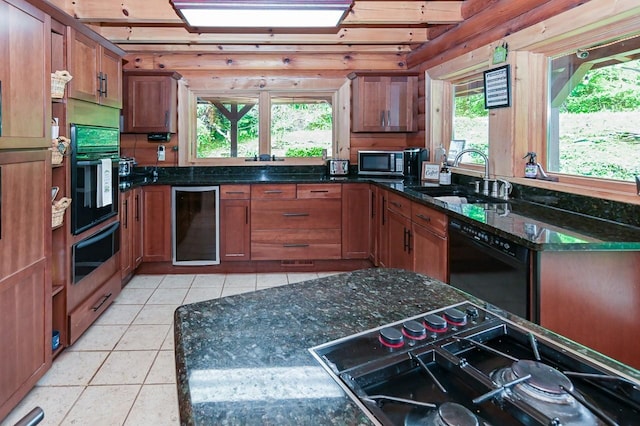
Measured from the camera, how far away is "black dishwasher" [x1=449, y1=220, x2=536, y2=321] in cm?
199

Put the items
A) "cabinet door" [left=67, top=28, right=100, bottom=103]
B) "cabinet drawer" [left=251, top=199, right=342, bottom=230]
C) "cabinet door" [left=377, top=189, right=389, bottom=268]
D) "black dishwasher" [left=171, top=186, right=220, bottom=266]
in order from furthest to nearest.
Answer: "cabinet drawer" [left=251, top=199, right=342, bottom=230] < "black dishwasher" [left=171, top=186, right=220, bottom=266] < "cabinet door" [left=377, top=189, right=389, bottom=268] < "cabinet door" [left=67, top=28, right=100, bottom=103]

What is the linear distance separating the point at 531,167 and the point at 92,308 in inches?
121

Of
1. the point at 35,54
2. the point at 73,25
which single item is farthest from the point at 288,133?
the point at 35,54

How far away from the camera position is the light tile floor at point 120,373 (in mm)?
2188

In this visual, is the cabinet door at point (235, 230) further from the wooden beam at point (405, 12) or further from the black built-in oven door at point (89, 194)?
the wooden beam at point (405, 12)

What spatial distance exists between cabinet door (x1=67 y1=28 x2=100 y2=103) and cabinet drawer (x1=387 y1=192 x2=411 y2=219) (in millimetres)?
2348

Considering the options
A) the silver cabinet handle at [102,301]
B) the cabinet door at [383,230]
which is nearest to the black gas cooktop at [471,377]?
the silver cabinet handle at [102,301]

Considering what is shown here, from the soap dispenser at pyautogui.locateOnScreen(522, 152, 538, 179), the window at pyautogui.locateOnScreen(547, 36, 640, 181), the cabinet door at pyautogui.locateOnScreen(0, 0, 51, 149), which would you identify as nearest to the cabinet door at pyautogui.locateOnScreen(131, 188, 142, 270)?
the cabinet door at pyautogui.locateOnScreen(0, 0, 51, 149)

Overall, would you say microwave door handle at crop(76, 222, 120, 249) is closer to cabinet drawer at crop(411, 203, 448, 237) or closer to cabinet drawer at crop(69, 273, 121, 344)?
cabinet drawer at crop(69, 273, 121, 344)

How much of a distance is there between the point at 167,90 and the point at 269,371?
4.48 meters

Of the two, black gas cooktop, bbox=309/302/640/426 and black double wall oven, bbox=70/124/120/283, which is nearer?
black gas cooktop, bbox=309/302/640/426

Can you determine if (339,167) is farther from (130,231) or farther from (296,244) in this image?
(130,231)

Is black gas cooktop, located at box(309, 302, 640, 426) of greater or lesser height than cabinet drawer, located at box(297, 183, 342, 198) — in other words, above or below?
below

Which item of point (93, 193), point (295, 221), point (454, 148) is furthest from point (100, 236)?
point (454, 148)
